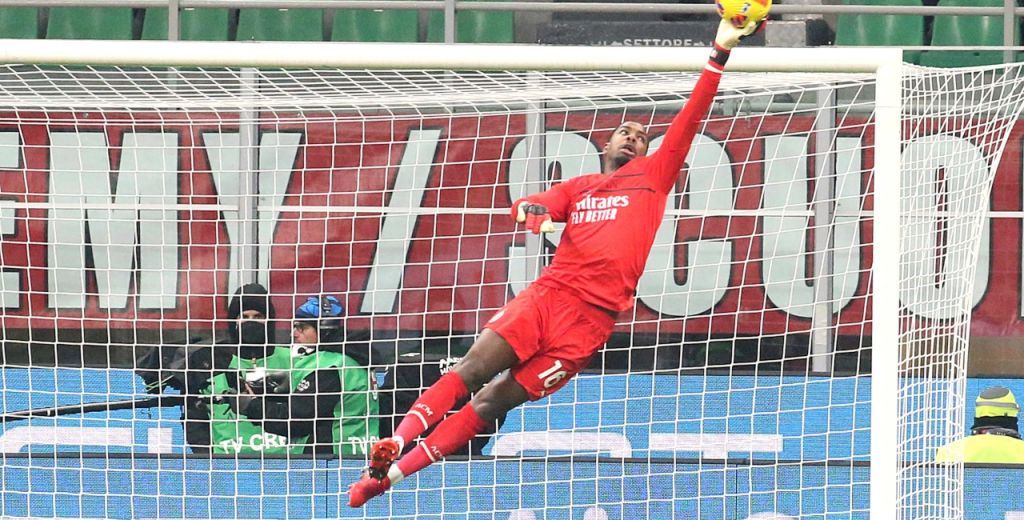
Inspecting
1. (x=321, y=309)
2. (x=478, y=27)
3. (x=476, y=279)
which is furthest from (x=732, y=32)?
(x=478, y=27)

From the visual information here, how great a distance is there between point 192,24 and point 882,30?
457cm

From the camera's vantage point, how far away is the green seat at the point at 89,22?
845 cm

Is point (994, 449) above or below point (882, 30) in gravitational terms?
below

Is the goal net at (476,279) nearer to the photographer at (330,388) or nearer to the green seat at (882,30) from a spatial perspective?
the photographer at (330,388)

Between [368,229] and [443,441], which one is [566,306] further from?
[368,229]

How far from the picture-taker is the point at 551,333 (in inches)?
190

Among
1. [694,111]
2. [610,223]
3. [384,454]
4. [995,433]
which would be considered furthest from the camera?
[995,433]

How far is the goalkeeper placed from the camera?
4746 millimetres

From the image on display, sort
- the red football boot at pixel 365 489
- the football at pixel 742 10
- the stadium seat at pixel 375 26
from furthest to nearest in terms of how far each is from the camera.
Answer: the stadium seat at pixel 375 26 → the red football boot at pixel 365 489 → the football at pixel 742 10

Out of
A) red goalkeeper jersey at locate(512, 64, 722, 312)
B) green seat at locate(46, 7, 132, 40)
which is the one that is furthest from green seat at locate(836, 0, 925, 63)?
green seat at locate(46, 7, 132, 40)

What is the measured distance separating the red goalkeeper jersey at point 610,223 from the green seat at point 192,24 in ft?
14.3

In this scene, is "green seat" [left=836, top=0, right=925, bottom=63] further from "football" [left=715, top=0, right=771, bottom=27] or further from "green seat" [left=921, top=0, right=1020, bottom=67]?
"football" [left=715, top=0, right=771, bottom=27]

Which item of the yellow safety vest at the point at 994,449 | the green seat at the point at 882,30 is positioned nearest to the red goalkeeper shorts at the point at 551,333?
the yellow safety vest at the point at 994,449

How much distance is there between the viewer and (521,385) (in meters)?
4.86
